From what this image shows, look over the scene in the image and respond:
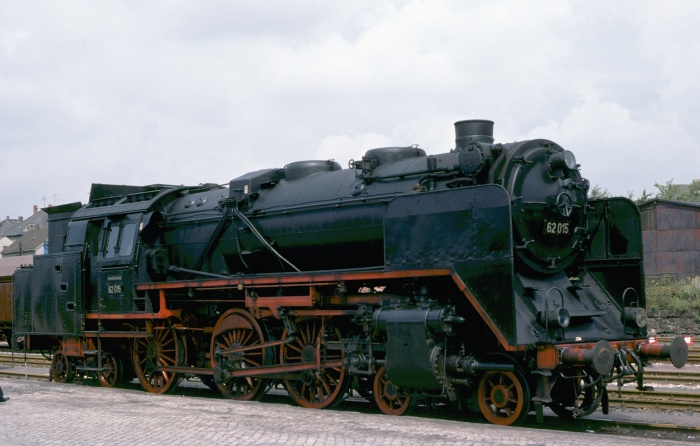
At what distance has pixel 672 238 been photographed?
3134 cm

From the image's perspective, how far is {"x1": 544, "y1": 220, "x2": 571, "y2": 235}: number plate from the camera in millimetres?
9906

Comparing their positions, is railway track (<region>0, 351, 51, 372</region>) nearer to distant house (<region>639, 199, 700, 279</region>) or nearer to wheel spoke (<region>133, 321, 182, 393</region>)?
wheel spoke (<region>133, 321, 182, 393</region>)

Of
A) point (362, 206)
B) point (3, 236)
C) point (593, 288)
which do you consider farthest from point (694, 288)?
point (3, 236)

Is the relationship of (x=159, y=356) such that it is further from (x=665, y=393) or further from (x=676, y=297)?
(x=676, y=297)

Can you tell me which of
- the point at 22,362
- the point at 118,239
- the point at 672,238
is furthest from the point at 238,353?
the point at 672,238

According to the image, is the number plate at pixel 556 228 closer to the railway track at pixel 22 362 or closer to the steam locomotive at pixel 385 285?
the steam locomotive at pixel 385 285

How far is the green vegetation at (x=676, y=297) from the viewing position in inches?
1059

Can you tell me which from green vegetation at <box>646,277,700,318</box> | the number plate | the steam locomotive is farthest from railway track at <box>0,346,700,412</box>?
green vegetation at <box>646,277,700,318</box>

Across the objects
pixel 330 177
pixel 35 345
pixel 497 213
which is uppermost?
pixel 330 177

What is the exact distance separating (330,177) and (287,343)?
2.51m

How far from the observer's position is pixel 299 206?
11.9 m

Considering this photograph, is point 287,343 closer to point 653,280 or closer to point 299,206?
point 299,206

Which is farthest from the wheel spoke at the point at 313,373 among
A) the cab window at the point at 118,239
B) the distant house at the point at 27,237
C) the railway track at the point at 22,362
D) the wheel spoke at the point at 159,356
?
the distant house at the point at 27,237

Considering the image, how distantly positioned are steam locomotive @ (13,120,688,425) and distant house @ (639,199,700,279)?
2111 cm
